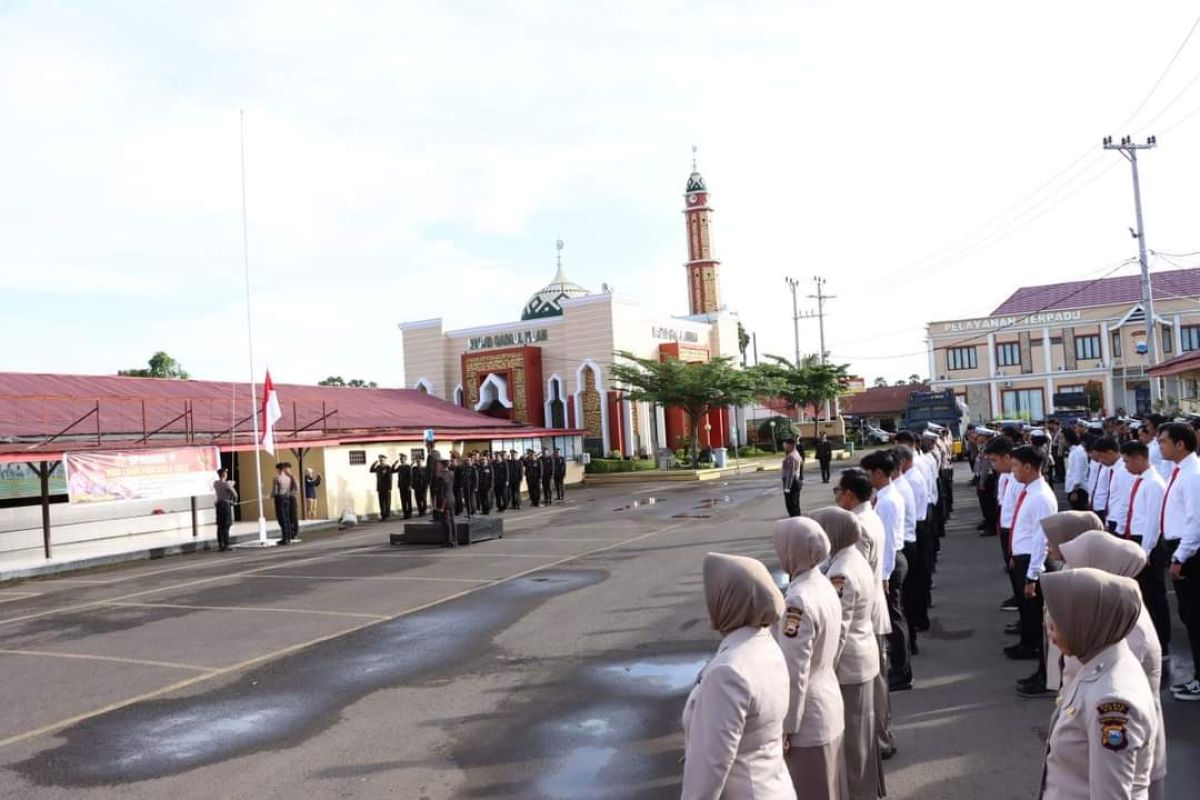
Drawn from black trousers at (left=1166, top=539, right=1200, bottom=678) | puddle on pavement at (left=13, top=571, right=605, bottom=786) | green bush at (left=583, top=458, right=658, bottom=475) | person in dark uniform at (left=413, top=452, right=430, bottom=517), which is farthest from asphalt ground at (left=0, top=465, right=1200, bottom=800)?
green bush at (left=583, top=458, right=658, bottom=475)

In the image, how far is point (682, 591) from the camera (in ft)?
35.1

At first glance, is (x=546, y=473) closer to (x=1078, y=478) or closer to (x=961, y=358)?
(x=1078, y=478)

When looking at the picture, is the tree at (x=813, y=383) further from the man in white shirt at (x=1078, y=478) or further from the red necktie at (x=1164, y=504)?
the red necktie at (x=1164, y=504)

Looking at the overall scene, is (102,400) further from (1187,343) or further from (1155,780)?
(1187,343)

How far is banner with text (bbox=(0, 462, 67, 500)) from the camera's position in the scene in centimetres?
1845

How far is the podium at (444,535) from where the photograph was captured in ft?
53.8

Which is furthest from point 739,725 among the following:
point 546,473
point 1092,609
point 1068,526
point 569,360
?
point 569,360

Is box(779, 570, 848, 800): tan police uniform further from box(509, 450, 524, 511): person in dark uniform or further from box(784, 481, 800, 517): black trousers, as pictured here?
box(509, 450, 524, 511): person in dark uniform

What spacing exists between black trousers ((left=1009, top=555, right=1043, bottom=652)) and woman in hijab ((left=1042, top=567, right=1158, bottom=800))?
4.38 m

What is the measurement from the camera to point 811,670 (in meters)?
3.87

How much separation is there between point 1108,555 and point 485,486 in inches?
792

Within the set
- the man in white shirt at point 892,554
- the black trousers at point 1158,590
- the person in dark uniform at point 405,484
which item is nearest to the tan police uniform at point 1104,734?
the man in white shirt at point 892,554

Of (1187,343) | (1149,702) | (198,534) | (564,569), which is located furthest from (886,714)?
(1187,343)

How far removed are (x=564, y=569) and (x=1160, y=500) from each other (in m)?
7.91
